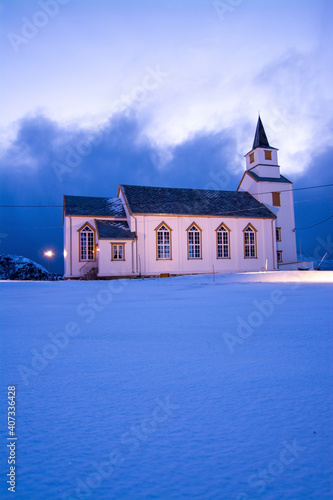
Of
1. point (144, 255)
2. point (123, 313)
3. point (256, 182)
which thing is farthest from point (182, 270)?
point (123, 313)

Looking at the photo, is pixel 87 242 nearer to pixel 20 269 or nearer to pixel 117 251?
pixel 117 251

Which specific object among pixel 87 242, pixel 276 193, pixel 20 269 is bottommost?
pixel 20 269

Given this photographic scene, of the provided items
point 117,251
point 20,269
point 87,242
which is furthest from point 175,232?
point 20,269

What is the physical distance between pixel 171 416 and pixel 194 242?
29.8m

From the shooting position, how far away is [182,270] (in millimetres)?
31547

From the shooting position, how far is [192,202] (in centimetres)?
3459

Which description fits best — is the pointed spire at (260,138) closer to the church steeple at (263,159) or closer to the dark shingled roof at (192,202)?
the church steeple at (263,159)

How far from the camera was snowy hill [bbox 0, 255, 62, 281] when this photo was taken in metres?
54.2

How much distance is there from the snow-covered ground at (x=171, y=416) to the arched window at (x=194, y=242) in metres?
26.3

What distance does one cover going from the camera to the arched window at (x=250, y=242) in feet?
112

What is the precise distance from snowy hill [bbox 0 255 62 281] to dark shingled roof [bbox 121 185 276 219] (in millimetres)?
28121

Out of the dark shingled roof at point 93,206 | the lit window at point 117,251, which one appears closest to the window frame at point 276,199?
the dark shingled roof at point 93,206

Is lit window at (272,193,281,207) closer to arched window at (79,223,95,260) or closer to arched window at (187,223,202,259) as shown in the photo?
arched window at (187,223,202,259)

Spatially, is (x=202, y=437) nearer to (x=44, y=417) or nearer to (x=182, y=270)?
(x=44, y=417)
